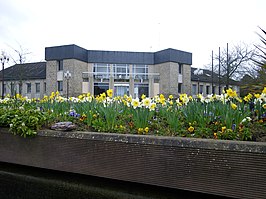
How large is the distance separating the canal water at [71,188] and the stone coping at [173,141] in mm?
645

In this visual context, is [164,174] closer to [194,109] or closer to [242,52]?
[194,109]

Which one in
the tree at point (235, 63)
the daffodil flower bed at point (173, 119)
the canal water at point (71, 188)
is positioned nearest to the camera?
the canal water at point (71, 188)

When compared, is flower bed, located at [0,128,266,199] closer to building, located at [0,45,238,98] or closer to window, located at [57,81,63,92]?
building, located at [0,45,238,98]

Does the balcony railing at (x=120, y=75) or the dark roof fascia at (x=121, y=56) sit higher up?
the dark roof fascia at (x=121, y=56)

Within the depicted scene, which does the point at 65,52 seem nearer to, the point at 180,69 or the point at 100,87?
the point at 100,87

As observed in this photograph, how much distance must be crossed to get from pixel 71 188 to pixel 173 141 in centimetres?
154

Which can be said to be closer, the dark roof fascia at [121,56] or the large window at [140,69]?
the dark roof fascia at [121,56]

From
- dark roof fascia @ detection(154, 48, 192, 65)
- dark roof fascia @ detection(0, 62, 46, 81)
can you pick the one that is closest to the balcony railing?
dark roof fascia @ detection(154, 48, 192, 65)

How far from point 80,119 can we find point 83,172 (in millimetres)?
1161

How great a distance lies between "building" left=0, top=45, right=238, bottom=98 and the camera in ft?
111

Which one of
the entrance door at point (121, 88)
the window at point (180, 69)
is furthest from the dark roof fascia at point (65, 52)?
the window at point (180, 69)

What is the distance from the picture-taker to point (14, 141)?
12.6 feet

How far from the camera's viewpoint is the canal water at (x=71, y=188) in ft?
9.91

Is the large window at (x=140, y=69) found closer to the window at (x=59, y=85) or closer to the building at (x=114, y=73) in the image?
the building at (x=114, y=73)
